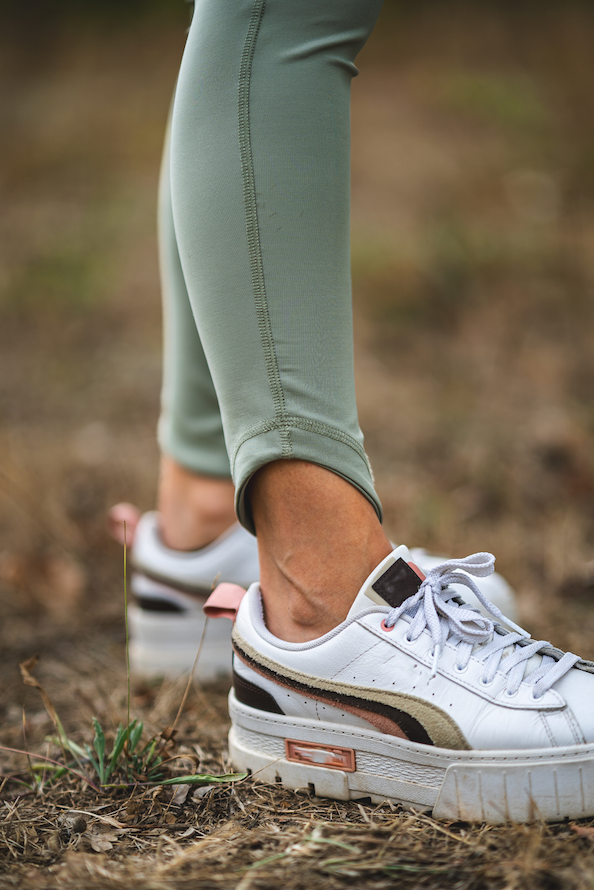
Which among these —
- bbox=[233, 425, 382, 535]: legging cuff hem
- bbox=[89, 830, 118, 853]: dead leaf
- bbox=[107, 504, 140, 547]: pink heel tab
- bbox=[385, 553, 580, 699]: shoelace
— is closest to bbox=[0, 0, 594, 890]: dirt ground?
bbox=[89, 830, 118, 853]: dead leaf

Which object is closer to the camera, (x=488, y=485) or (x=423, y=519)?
(x=423, y=519)

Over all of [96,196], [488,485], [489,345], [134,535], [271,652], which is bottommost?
[271,652]

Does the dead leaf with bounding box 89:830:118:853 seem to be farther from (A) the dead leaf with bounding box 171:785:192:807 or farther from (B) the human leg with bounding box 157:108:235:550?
(B) the human leg with bounding box 157:108:235:550

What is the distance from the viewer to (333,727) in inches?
35.6

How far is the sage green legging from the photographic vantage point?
2.77 ft

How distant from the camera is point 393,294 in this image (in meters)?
4.18

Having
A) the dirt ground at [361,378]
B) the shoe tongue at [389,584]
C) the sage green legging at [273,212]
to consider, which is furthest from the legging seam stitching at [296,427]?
the dirt ground at [361,378]

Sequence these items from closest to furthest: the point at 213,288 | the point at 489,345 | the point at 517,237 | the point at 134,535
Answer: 1. the point at 213,288
2. the point at 134,535
3. the point at 489,345
4. the point at 517,237

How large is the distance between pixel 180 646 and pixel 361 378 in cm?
242

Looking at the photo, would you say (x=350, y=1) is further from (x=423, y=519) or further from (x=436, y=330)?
(x=436, y=330)

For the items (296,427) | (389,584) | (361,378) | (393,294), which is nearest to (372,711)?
(389,584)

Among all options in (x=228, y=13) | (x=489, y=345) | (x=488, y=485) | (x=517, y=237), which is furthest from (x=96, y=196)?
(x=228, y=13)

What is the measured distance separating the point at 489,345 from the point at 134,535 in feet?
8.80

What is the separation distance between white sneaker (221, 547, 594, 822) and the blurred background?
600mm
